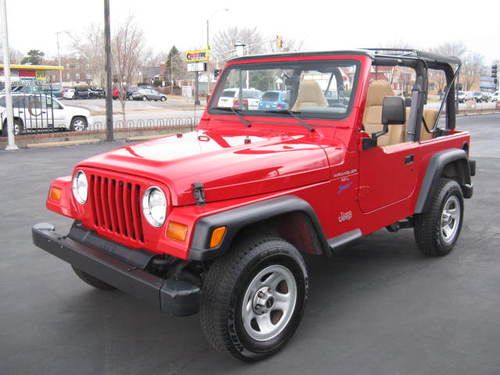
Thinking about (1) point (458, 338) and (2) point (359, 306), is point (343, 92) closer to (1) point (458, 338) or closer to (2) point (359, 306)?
(2) point (359, 306)

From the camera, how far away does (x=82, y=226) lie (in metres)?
3.82

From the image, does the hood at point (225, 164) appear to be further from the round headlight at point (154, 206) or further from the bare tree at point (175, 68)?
the bare tree at point (175, 68)

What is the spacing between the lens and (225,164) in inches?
131

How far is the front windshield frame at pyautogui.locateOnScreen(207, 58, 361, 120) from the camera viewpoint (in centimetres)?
413

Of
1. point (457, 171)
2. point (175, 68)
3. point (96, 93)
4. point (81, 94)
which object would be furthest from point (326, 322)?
point (175, 68)

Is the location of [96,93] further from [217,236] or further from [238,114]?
[217,236]

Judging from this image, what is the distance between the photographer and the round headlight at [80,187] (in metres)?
3.67

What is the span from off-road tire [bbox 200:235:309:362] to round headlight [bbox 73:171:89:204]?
45.0 inches

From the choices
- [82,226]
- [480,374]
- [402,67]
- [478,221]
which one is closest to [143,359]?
[82,226]

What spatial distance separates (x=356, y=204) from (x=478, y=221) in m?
3.39

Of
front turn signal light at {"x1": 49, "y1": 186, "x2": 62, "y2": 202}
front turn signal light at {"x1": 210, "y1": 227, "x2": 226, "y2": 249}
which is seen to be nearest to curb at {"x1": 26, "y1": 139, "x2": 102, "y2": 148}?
front turn signal light at {"x1": 49, "y1": 186, "x2": 62, "y2": 202}

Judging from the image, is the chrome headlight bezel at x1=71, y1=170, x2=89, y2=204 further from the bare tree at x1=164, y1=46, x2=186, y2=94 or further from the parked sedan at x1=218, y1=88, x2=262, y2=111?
the bare tree at x1=164, y1=46, x2=186, y2=94

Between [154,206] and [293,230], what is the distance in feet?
3.41

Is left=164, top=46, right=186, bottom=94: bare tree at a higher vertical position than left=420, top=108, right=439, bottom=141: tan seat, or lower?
higher
